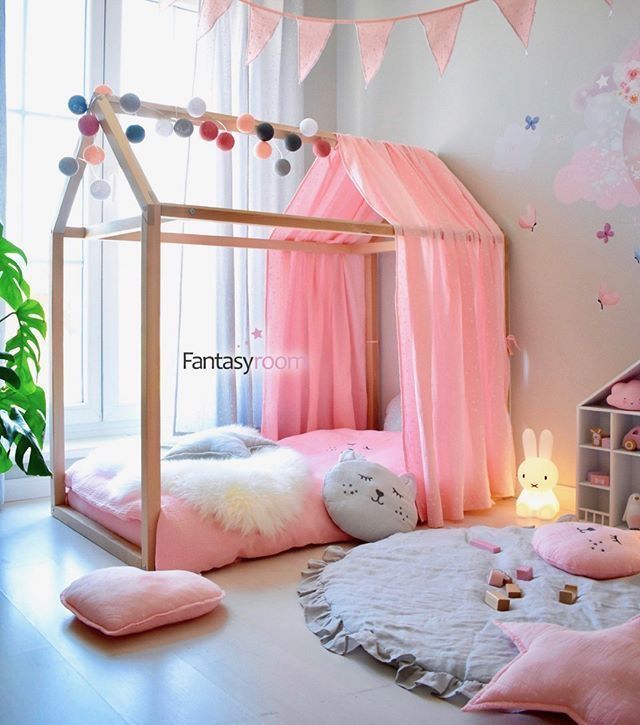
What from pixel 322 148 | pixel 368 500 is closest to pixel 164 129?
pixel 322 148

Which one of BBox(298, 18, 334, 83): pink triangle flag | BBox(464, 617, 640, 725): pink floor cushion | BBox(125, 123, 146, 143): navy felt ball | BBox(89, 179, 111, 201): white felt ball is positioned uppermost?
BBox(298, 18, 334, 83): pink triangle flag

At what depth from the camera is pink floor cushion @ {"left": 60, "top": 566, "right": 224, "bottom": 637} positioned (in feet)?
7.48

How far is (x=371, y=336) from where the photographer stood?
4.59 meters

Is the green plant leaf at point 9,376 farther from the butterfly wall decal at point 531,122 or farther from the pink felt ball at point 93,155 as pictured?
the butterfly wall decal at point 531,122

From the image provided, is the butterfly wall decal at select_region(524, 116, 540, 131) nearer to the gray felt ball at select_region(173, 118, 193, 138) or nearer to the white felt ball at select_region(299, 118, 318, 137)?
the white felt ball at select_region(299, 118, 318, 137)

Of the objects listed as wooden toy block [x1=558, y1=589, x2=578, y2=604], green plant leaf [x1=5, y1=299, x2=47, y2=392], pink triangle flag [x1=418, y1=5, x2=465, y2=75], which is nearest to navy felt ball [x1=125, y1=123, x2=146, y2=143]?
green plant leaf [x1=5, y1=299, x2=47, y2=392]

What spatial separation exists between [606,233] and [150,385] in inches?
76.8

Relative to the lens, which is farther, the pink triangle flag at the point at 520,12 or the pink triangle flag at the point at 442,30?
the pink triangle flag at the point at 442,30

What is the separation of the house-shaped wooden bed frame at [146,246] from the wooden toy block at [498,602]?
3.64 feet

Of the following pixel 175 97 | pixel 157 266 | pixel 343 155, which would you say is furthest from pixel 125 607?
pixel 175 97

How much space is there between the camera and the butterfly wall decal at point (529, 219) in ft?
12.4

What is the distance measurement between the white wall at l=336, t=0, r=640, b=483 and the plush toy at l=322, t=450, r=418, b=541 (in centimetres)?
91

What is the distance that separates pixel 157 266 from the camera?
2.84m

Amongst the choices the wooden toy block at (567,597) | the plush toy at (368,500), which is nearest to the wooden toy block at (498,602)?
the wooden toy block at (567,597)
